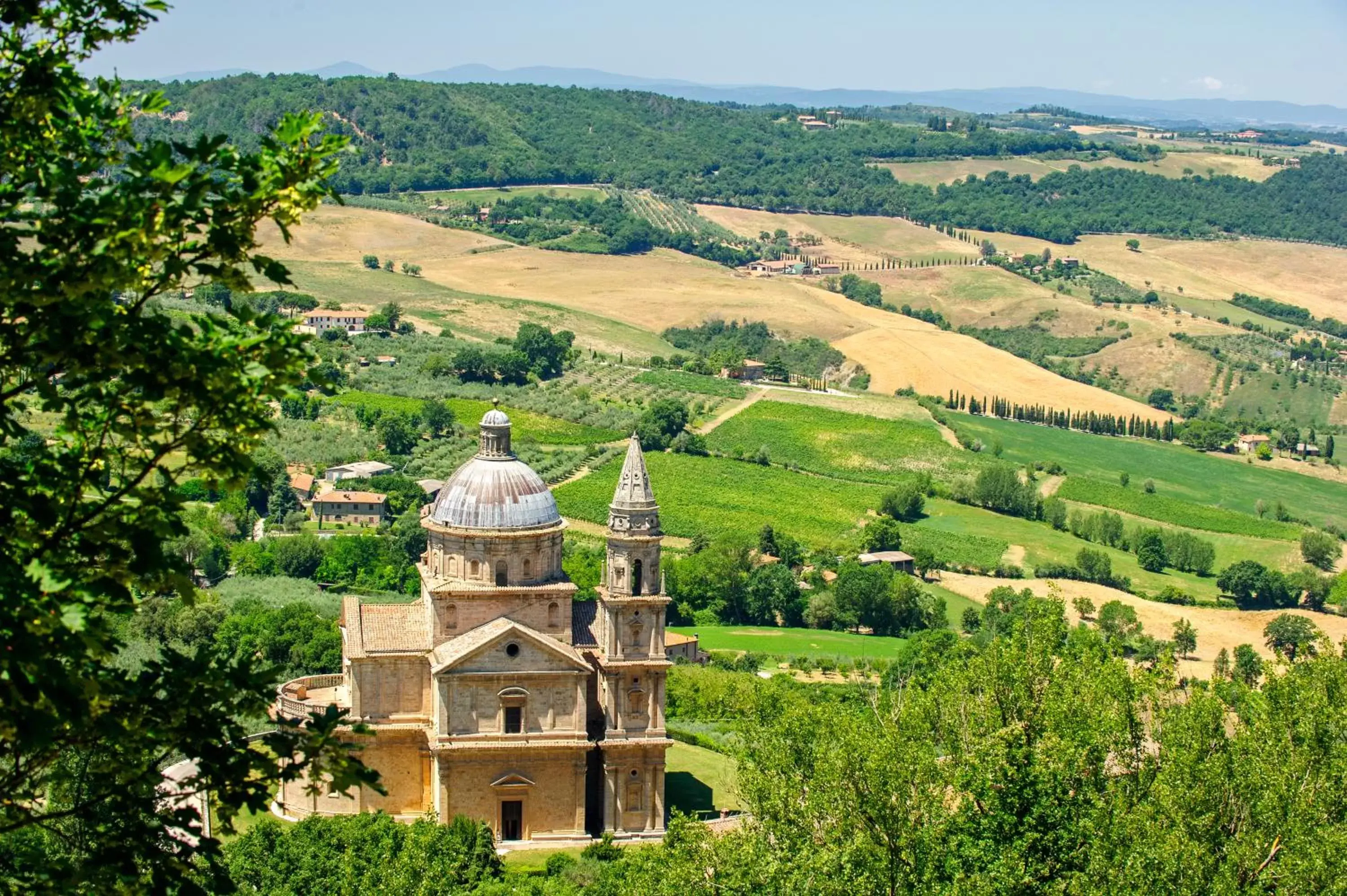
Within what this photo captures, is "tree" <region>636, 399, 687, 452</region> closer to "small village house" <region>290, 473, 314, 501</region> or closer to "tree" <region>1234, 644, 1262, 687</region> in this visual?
"small village house" <region>290, 473, 314, 501</region>

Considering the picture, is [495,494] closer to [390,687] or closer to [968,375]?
[390,687]

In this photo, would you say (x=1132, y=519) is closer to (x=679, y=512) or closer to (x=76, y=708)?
(x=679, y=512)

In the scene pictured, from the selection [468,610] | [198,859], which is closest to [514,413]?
[468,610]

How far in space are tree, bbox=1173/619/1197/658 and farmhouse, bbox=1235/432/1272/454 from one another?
6903 centimetres

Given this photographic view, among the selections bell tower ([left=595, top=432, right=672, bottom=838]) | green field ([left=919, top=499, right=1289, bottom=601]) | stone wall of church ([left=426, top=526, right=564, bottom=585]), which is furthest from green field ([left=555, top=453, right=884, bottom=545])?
stone wall of church ([left=426, top=526, right=564, bottom=585])

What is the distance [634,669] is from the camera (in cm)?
6084

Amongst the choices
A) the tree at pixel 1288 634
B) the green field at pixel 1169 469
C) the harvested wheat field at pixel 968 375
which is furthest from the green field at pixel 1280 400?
the tree at pixel 1288 634

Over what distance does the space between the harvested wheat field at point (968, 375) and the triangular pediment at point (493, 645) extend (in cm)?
12072

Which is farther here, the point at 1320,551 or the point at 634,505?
the point at 1320,551

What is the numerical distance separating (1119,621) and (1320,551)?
31129 millimetres

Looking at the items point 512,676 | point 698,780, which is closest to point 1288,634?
point 698,780

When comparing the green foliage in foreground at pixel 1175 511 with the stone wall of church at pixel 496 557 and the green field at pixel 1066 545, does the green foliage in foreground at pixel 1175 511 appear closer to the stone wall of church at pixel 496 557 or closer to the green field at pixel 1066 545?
the green field at pixel 1066 545

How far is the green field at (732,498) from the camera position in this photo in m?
116

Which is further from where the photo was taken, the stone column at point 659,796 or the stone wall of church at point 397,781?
the stone column at point 659,796
